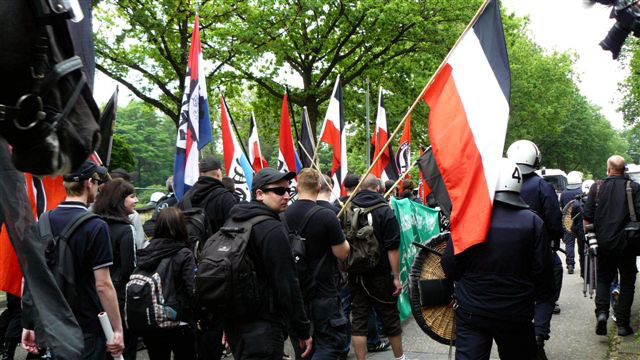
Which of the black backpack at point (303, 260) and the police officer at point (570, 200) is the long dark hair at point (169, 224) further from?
the police officer at point (570, 200)

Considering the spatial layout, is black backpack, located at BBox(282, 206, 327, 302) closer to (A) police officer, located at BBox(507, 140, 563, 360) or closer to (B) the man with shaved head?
(A) police officer, located at BBox(507, 140, 563, 360)

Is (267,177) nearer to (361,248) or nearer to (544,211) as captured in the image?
(361,248)

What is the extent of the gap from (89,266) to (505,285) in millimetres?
2843

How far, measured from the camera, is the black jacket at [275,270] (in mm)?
4215

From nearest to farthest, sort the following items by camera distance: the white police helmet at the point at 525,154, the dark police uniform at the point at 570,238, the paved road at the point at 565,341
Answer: the white police helmet at the point at 525,154, the paved road at the point at 565,341, the dark police uniform at the point at 570,238

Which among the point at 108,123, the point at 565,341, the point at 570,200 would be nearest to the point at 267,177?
the point at 108,123

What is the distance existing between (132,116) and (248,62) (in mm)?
59817

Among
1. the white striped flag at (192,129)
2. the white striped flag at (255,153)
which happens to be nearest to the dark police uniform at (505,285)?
the white striped flag at (192,129)

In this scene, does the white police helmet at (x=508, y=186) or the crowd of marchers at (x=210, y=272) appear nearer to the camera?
the crowd of marchers at (x=210, y=272)

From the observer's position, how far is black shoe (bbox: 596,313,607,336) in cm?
773

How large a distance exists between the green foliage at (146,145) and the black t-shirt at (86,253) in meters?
62.8

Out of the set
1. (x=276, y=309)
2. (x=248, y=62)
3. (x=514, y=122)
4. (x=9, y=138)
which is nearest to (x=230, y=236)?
(x=276, y=309)

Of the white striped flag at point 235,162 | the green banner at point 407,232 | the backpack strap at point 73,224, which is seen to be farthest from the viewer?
the white striped flag at point 235,162

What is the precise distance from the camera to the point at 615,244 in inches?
302
